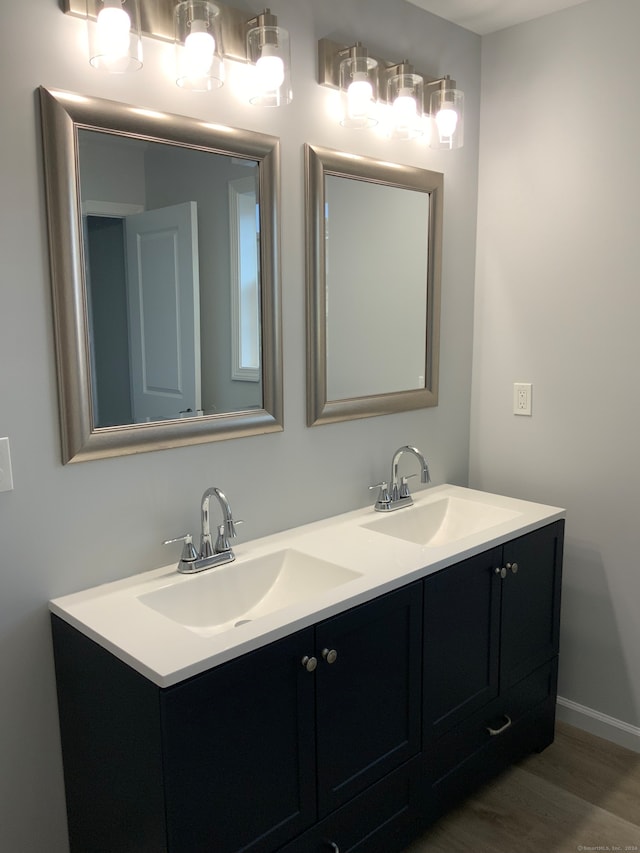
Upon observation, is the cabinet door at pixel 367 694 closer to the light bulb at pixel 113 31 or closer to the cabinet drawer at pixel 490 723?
the cabinet drawer at pixel 490 723

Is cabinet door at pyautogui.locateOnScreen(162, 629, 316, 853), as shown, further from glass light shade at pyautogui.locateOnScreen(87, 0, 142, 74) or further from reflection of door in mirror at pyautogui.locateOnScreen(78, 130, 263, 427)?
glass light shade at pyautogui.locateOnScreen(87, 0, 142, 74)

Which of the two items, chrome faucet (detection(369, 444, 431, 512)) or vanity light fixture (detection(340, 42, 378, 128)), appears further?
chrome faucet (detection(369, 444, 431, 512))

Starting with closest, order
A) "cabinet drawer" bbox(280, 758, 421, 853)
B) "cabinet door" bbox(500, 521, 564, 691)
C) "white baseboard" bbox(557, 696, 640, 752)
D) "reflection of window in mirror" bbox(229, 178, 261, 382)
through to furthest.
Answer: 1. "cabinet drawer" bbox(280, 758, 421, 853)
2. "reflection of window in mirror" bbox(229, 178, 261, 382)
3. "cabinet door" bbox(500, 521, 564, 691)
4. "white baseboard" bbox(557, 696, 640, 752)

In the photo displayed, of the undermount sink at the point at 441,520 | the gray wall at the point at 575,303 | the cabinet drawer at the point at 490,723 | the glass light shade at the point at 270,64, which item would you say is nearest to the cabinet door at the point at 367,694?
the cabinet drawer at the point at 490,723

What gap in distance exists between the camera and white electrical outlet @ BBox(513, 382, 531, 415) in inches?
100

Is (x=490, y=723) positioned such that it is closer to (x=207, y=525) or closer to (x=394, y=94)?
(x=207, y=525)

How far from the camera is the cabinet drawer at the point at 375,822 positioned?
5.22 ft

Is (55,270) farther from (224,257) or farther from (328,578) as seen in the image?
(328,578)

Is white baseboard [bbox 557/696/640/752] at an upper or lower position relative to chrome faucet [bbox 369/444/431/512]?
lower

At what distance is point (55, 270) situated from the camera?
1525 millimetres

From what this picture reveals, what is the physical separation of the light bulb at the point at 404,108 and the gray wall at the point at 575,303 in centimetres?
51

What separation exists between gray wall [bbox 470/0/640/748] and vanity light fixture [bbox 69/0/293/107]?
105cm

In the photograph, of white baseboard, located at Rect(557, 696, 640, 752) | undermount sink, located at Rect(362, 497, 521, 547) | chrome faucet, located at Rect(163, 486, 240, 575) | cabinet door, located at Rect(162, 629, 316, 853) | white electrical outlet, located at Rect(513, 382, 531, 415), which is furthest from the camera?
white electrical outlet, located at Rect(513, 382, 531, 415)

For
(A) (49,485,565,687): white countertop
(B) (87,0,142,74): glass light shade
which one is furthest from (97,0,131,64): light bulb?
(A) (49,485,565,687): white countertop
